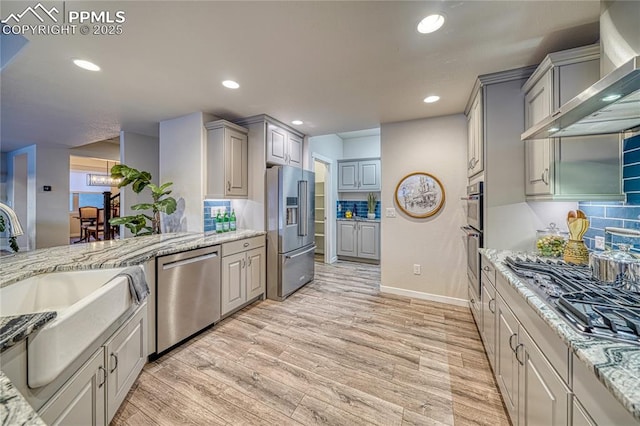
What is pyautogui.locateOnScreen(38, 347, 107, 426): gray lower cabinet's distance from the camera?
0.97m

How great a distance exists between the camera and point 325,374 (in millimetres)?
1874

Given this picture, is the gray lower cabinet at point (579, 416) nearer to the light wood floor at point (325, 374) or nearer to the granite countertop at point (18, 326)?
the light wood floor at point (325, 374)

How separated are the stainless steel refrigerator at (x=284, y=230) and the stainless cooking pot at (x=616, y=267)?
2.76 metres

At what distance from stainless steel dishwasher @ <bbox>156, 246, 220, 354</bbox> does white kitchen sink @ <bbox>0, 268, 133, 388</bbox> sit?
519mm

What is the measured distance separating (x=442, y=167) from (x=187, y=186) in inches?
130

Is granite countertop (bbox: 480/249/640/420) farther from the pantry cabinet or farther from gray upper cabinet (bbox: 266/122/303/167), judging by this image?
gray upper cabinet (bbox: 266/122/303/167)

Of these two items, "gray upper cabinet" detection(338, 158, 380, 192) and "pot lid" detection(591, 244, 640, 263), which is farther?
"gray upper cabinet" detection(338, 158, 380, 192)

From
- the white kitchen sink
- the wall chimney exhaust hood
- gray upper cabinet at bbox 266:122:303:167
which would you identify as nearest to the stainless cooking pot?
the wall chimney exhaust hood

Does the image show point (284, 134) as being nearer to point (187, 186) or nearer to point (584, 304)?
point (187, 186)

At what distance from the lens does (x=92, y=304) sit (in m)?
1.10

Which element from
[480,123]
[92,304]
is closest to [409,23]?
[480,123]

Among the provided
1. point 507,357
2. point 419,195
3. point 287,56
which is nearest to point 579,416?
point 507,357

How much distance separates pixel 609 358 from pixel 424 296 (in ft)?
8.86

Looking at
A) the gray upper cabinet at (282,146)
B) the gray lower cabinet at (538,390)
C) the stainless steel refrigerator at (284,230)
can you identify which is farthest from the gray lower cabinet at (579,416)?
the gray upper cabinet at (282,146)
